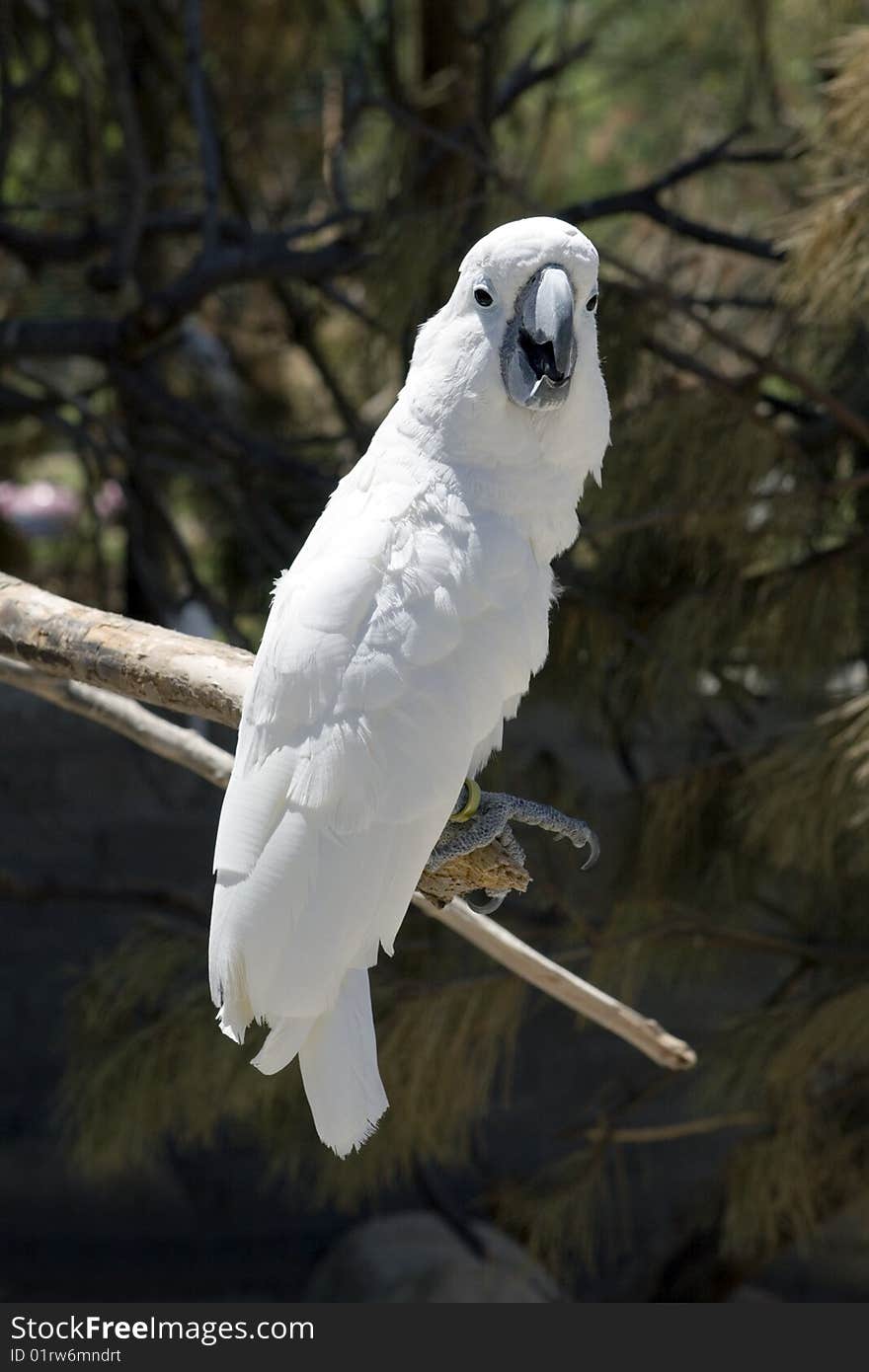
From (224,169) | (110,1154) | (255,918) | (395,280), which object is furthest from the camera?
(224,169)

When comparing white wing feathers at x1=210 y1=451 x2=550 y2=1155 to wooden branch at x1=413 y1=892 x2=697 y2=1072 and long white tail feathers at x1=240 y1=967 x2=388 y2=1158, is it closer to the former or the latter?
long white tail feathers at x1=240 y1=967 x2=388 y2=1158

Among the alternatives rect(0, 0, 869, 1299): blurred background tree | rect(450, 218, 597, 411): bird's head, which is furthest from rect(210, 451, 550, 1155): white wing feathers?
rect(0, 0, 869, 1299): blurred background tree

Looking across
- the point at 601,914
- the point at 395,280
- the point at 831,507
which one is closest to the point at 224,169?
the point at 395,280

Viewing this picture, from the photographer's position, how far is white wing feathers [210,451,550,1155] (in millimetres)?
1230

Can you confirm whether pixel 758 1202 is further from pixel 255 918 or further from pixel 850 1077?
pixel 255 918

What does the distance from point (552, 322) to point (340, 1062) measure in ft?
2.06

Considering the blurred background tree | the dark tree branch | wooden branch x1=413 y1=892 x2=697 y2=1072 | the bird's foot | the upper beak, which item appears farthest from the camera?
the dark tree branch

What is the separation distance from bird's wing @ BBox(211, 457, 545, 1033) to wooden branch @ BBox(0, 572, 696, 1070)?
0.09 meters

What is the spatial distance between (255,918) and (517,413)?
0.47m

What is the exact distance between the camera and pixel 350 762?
123 cm

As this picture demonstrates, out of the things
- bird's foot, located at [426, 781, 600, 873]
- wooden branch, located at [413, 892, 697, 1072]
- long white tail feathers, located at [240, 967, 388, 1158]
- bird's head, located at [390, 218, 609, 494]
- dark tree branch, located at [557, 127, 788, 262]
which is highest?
dark tree branch, located at [557, 127, 788, 262]

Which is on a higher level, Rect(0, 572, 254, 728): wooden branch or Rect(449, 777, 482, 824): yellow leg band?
Rect(0, 572, 254, 728): wooden branch

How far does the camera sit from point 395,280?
6.25 feet

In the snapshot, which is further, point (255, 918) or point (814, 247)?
point (814, 247)
